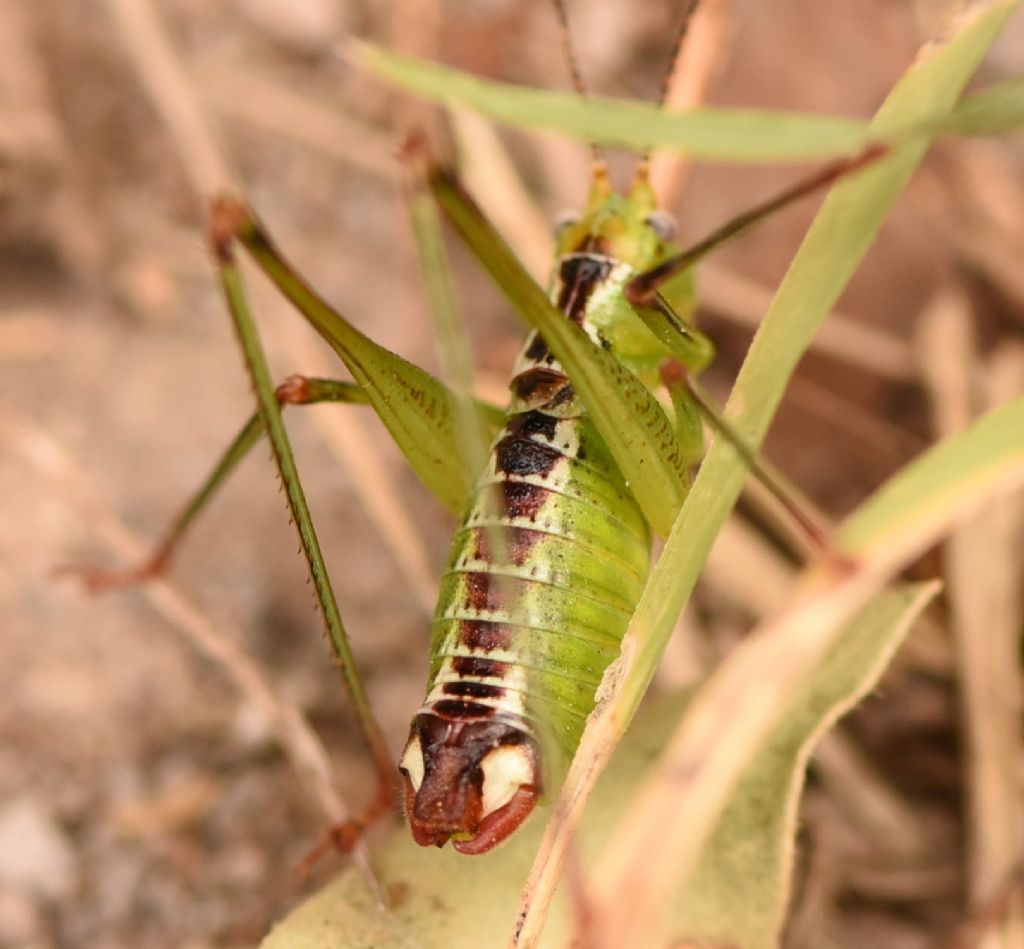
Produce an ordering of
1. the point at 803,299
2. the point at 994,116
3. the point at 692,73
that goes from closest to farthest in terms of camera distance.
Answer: the point at 994,116
the point at 803,299
the point at 692,73

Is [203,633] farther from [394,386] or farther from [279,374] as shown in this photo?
[279,374]

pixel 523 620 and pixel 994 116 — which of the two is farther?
pixel 523 620

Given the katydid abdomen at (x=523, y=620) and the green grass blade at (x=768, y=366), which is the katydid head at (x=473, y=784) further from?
the green grass blade at (x=768, y=366)

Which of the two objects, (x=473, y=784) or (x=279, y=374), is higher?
(x=279, y=374)

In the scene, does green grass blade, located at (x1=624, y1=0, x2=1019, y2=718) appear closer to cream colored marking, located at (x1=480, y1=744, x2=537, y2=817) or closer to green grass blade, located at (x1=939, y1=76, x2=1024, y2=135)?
green grass blade, located at (x1=939, y1=76, x2=1024, y2=135)

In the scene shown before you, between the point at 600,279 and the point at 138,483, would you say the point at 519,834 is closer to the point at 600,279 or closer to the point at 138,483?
the point at 600,279

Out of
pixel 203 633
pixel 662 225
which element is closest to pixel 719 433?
pixel 662 225

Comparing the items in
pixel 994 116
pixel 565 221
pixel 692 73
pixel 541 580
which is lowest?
pixel 541 580

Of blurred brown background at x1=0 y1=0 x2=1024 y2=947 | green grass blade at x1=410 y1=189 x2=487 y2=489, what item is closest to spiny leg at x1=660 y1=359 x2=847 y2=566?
green grass blade at x1=410 y1=189 x2=487 y2=489
